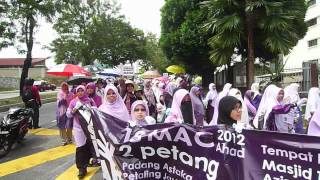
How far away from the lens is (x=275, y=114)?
756 centimetres

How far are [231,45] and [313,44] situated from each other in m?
34.1

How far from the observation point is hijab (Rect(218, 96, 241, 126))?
5.36 metres

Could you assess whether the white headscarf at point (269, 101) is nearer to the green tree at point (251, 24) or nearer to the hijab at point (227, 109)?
the hijab at point (227, 109)

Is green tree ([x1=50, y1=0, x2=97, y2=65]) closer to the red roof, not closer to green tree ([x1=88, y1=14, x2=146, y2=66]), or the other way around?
green tree ([x1=88, y1=14, x2=146, y2=66])

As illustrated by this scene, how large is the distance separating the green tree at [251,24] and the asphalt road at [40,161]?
6.79m

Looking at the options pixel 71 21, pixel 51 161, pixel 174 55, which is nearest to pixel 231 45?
pixel 51 161

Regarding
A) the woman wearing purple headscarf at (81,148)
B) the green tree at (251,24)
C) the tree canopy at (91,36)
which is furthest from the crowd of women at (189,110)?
the tree canopy at (91,36)

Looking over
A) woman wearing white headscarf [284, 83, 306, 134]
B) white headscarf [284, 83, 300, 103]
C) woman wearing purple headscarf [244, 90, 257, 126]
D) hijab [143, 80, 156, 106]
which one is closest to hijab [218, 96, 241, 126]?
woman wearing white headscarf [284, 83, 306, 134]

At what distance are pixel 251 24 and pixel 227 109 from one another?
11.3 m

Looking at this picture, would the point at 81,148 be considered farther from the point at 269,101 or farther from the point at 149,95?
the point at 149,95

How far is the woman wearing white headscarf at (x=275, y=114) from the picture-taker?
750cm

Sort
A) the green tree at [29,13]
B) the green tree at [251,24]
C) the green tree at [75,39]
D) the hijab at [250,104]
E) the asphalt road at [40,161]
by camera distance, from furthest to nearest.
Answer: the green tree at [75,39] → the green tree at [29,13] → the green tree at [251,24] → the hijab at [250,104] → the asphalt road at [40,161]

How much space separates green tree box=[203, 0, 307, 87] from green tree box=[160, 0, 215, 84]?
5954 mm

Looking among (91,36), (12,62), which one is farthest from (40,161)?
(12,62)
